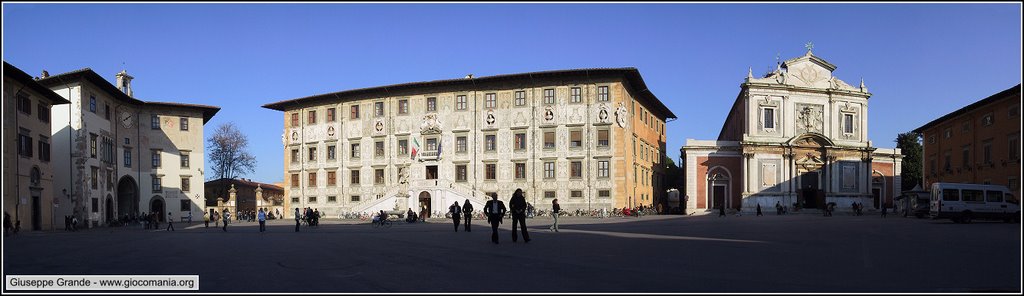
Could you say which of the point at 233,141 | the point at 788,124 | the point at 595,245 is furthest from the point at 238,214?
the point at 595,245

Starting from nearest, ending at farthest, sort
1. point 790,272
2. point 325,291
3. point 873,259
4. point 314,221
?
point 325,291 → point 790,272 → point 873,259 → point 314,221

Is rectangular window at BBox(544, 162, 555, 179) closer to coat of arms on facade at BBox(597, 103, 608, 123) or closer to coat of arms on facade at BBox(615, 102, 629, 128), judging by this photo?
coat of arms on facade at BBox(597, 103, 608, 123)

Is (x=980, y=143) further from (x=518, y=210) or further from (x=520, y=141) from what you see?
(x=518, y=210)

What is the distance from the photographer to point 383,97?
53500mm

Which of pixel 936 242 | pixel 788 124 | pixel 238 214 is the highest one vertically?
pixel 788 124

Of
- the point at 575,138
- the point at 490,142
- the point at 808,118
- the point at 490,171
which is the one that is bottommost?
the point at 490,171

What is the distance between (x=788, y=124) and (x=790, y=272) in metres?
48.3

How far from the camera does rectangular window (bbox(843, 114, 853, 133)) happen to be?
55562 millimetres

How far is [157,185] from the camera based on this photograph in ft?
174

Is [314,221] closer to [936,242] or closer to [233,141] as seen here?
[936,242]

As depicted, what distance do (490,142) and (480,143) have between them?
743 millimetres

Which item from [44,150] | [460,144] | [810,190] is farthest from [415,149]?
[810,190]

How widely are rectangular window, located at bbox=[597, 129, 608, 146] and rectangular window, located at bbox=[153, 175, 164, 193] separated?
111ft

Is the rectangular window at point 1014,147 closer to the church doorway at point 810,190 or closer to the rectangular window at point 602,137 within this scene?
the church doorway at point 810,190
